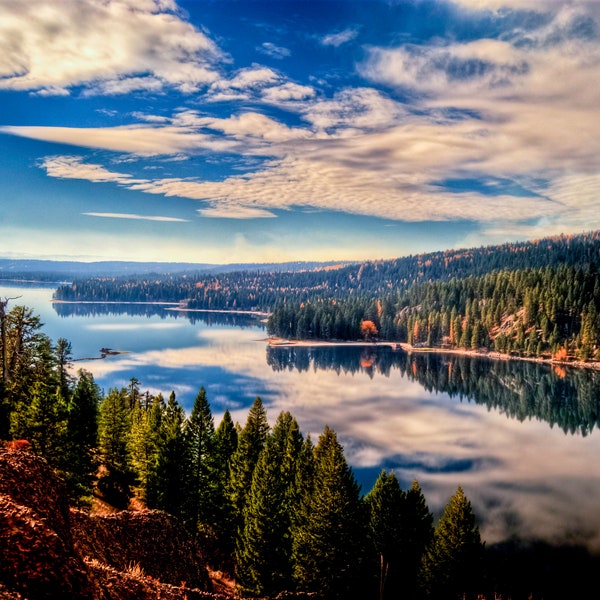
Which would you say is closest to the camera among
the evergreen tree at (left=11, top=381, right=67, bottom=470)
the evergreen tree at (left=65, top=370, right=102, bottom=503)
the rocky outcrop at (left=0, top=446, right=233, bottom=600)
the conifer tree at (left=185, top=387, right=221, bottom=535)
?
the rocky outcrop at (left=0, top=446, right=233, bottom=600)

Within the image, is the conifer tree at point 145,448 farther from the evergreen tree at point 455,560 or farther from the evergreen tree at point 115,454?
the evergreen tree at point 455,560

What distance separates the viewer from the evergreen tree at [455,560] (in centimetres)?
2917

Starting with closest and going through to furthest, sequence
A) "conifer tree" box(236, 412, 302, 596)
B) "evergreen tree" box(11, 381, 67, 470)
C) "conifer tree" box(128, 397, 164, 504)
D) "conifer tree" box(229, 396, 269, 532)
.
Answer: "conifer tree" box(236, 412, 302, 596) → "evergreen tree" box(11, 381, 67, 470) → "conifer tree" box(229, 396, 269, 532) → "conifer tree" box(128, 397, 164, 504)

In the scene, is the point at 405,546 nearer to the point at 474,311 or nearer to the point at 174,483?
the point at 174,483

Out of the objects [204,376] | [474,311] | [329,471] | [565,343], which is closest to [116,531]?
[329,471]

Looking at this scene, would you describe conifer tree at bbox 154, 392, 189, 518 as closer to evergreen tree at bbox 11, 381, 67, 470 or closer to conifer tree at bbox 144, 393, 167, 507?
conifer tree at bbox 144, 393, 167, 507

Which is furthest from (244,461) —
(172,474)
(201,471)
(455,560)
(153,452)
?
(455,560)

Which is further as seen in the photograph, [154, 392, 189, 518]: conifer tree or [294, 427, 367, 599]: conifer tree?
[154, 392, 189, 518]: conifer tree

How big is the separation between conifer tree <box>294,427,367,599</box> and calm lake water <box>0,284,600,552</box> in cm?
2105

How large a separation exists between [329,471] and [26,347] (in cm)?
3893

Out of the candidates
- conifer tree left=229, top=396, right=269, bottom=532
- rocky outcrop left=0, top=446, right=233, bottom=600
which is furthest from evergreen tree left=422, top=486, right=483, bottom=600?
conifer tree left=229, top=396, right=269, bottom=532

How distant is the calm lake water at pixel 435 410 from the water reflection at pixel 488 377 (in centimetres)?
52

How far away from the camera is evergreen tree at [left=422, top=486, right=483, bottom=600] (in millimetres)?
29172

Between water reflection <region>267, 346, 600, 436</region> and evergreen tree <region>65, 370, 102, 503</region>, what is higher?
evergreen tree <region>65, 370, 102, 503</region>
